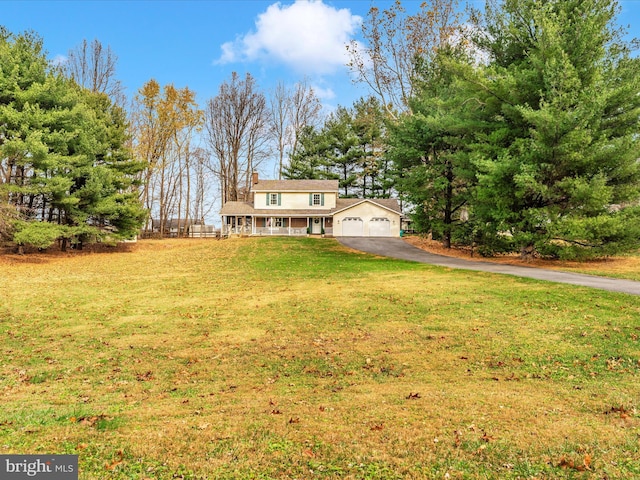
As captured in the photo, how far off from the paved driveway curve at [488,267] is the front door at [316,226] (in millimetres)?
9508

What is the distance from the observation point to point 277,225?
4219cm

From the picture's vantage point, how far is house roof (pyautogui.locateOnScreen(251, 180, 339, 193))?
41294 mm

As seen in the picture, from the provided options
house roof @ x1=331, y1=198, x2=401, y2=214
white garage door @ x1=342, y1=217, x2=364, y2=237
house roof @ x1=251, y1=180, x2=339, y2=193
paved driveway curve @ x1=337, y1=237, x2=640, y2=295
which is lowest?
paved driveway curve @ x1=337, y1=237, x2=640, y2=295

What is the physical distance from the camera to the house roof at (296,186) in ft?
135

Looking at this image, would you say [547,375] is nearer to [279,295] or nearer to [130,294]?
[279,295]

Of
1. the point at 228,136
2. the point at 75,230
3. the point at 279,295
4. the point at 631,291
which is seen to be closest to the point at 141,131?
the point at 228,136

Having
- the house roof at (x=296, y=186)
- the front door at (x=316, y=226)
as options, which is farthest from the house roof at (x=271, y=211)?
the house roof at (x=296, y=186)

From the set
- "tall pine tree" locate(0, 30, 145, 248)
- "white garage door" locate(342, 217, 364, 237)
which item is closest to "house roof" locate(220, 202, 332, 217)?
"white garage door" locate(342, 217, 364, 237)

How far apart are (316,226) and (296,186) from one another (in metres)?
4.92

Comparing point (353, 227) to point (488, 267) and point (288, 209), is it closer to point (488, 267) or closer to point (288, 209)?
point (288, 209)

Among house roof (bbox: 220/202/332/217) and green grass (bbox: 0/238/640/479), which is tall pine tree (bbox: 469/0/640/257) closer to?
green grass (bbox: 0/238/640/479)

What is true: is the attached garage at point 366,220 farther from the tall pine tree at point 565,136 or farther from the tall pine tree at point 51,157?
the tall pine tree at point 51,157

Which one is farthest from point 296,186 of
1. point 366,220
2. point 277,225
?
point 366,220
